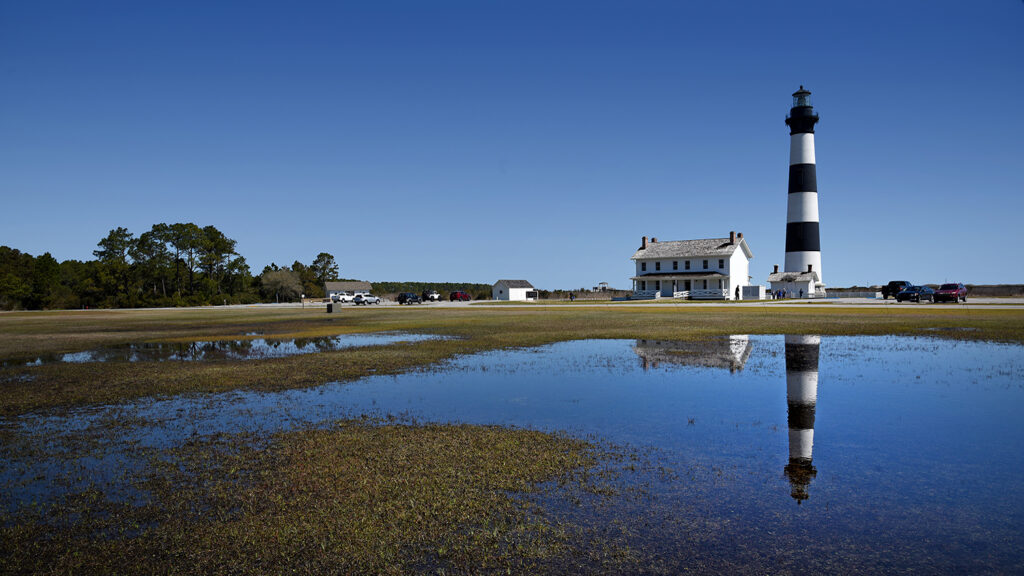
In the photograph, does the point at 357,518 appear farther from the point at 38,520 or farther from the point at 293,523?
the point at 38,520

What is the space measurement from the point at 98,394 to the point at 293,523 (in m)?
10.2

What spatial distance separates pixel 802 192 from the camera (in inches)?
2778

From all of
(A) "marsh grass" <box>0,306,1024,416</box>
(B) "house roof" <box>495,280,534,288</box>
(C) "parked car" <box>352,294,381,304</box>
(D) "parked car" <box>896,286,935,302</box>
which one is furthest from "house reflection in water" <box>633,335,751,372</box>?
(B) "house roof" <box>495,280,534,288</box>

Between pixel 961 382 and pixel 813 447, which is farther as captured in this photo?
pixel 961 382

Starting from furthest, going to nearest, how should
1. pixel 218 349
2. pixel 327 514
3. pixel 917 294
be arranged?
pixel 917 294, pixel 218 349, pixel 327 514

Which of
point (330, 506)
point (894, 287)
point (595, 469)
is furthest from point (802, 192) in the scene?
point (330, 506)

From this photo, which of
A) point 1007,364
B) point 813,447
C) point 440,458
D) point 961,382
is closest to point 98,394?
point 440,458

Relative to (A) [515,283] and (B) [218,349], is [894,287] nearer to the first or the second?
(A) [515,283]

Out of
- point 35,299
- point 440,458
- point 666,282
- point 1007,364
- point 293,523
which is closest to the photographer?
point 293,523

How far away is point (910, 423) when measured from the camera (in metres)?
9.70

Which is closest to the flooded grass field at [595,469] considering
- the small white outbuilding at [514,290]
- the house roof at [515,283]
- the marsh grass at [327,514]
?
the marsh grass at [327,514]

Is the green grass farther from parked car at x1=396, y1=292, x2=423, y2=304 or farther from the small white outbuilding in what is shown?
the small white outbuilding

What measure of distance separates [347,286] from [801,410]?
122m

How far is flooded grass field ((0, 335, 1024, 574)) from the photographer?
17.4 feet
